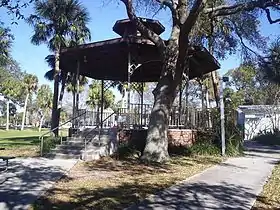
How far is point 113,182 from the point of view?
33.6 ft

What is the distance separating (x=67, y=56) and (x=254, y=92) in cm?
4761

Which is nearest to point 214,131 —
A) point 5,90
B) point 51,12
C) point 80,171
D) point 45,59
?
point 80,171

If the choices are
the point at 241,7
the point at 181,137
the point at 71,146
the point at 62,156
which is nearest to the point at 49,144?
the point at 71,146

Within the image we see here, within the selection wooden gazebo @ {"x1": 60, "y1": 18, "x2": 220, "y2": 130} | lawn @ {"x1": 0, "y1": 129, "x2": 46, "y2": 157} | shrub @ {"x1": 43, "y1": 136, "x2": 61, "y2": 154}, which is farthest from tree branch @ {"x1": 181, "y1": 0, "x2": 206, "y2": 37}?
lawn @ {"x1": 0, "y1": 129, "x2": 46, "y2": 157}

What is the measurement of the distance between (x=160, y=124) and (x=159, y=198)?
6.78m

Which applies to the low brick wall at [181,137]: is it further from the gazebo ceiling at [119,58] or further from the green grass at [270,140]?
the green grass at [270,140]

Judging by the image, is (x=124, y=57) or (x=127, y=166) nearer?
(x=127, y=166)

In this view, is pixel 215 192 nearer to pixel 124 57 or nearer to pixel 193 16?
pixel 193 16

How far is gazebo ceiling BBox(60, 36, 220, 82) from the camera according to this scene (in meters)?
17.4

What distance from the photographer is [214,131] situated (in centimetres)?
1936

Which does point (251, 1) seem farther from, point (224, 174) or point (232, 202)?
point (232, 202)

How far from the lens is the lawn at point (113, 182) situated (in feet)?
25.5

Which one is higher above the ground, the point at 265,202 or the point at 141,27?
the point at 141,27

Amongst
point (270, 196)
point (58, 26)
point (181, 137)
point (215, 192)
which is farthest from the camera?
point (58, 26)
